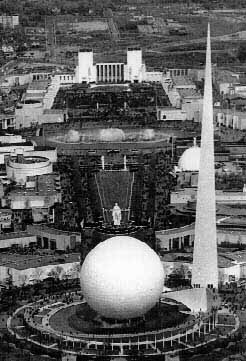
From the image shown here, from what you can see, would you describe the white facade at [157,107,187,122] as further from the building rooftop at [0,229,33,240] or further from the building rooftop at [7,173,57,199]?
the building rooftop at [0,229,33,240]

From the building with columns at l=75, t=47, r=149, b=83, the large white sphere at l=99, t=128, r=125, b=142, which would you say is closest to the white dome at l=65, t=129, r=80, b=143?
the large white sphere at l=99, t=128, r=125, b=142

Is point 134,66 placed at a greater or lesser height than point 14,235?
greater

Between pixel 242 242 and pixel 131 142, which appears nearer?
pixel 242 242

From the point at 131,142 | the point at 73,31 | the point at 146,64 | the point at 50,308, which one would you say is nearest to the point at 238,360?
the point at 50,308

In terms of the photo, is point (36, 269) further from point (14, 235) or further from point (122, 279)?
point (122, 279)

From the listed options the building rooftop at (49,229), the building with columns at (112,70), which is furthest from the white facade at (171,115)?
the building rooftop at (49,229)

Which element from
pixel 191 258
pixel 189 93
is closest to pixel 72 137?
pixel 189 93

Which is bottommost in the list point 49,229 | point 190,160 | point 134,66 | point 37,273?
point 37,273

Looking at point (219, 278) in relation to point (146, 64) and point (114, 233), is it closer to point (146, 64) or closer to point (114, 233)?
point (114, 233)
